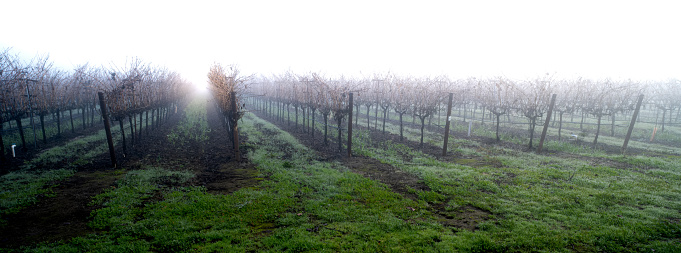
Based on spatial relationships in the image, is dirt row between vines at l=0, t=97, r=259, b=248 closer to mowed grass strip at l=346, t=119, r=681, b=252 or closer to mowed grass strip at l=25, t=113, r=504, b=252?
mowed grass strip at l=25, t=113, r=504, b=252

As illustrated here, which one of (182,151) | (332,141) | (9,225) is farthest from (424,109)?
(9,225)

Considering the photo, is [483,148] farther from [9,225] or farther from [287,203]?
[9,225]

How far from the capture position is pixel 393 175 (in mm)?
9086

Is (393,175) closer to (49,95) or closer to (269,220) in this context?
(269,220)

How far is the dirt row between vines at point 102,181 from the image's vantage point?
5254mm

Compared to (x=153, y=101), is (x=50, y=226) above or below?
below

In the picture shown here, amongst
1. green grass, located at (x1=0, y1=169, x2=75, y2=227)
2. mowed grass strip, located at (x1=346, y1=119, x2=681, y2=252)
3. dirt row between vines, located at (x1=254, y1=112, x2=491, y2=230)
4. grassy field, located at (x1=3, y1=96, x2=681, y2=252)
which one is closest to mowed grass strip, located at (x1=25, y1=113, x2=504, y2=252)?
grassy field, located at (x1=3, y1=96, x2=681, y2=252)

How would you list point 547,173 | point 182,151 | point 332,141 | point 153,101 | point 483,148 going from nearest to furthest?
point 547,173 < point 182,151 < point 483,148 < point 332,141 < point 153,101

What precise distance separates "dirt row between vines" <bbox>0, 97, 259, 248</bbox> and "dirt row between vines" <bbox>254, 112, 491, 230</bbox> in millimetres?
3497

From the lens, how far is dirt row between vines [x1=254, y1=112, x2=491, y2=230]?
5.92m

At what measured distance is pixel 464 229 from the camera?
5.42 metres

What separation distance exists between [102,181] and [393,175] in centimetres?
844

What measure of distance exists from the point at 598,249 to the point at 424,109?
11017 millimetres

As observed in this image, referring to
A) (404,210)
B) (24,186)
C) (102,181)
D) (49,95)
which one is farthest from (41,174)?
(49,95)
